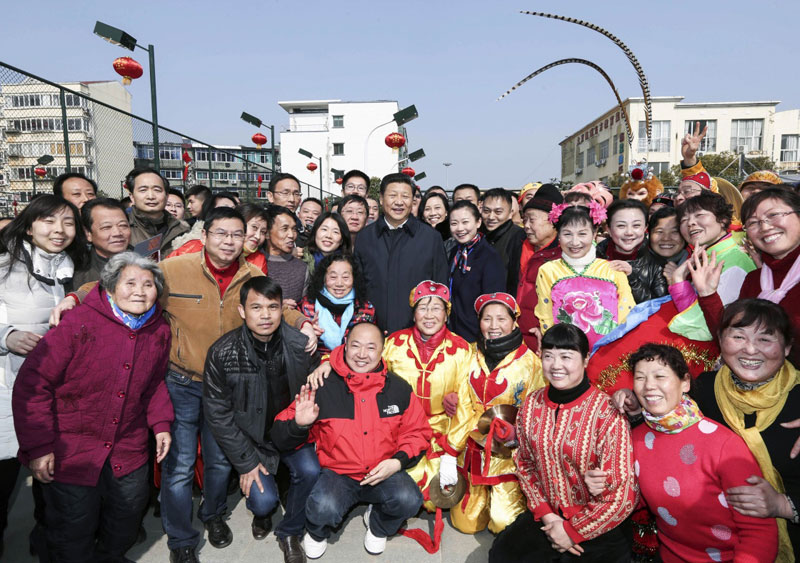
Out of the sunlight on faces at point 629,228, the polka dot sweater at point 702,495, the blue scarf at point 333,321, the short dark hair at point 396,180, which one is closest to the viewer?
the polka dot sweater at point 702,495

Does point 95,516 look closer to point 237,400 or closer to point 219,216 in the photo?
point 237,400

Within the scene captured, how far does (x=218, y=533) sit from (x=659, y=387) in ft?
9.20

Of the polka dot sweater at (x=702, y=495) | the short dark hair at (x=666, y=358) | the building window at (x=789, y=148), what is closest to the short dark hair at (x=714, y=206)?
the short dark hair at (x=666, y=358)

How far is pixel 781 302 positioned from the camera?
234cm

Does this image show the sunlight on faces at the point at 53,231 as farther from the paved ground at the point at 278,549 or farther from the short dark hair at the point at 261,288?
the paved ground at the point at 278,549

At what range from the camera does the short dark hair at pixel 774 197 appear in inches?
93.0

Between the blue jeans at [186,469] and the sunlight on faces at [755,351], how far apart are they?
300cm

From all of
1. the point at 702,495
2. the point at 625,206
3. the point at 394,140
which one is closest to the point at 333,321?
the point at 625,206

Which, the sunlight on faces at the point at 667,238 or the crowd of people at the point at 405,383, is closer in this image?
the crowd of people at the point at 405,383

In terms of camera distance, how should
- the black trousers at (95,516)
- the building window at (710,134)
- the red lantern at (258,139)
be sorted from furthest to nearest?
the building window at (710,134) → the red lantern at (258,139) → the black trousers at (95,516)

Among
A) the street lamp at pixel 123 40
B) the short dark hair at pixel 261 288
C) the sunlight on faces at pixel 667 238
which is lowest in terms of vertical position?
the short dark hair at pixel 261 288

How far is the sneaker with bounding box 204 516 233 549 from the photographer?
2.99 meters

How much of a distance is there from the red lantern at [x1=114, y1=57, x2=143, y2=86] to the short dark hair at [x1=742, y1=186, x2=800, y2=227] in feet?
23.2

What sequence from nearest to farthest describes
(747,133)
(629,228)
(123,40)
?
(629,228) → (123,40) → (747,133)
